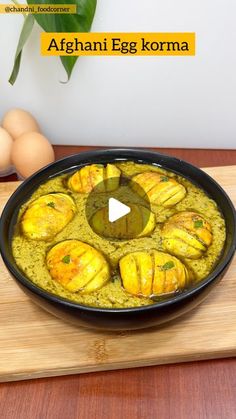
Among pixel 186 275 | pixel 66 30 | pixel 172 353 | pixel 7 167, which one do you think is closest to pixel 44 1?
pixel 66 30

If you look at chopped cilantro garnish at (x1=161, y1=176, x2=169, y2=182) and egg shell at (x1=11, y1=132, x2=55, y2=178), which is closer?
chopped cilantro garnish at (x1=161, y1=176, x2=169, y2=182)

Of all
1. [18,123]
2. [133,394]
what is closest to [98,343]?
[133,394]

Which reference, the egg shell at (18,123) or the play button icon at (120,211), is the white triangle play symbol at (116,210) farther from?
the egg shell at (18,123)

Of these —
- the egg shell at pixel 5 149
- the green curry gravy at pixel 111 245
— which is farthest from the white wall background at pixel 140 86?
the green curry gravy at pixel 111 245

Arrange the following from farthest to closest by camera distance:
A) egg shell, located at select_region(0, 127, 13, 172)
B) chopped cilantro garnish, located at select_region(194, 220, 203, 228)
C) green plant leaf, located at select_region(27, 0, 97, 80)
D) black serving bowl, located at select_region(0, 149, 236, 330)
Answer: egg shell, located at select_region(0, 127, 13, 172) → green plant leaf, located at select_region(27, 0, 97, 80) → chopped cilantro garnish, located at select_region(194, 220, 203, 228) → black serving bowl, located at select_region(0, 149, 236, 330)

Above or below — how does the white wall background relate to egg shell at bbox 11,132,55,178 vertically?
above

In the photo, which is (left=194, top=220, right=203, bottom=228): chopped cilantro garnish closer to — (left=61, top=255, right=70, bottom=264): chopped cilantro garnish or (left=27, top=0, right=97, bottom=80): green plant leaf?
(left=61, top=255, right=70, bottom=264): chopped cilantro garnish

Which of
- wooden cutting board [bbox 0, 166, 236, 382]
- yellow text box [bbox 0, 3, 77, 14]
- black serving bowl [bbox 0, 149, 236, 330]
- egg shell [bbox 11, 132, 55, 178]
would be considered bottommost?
wooden cutting board [bbox 0, 166, 236, 382]

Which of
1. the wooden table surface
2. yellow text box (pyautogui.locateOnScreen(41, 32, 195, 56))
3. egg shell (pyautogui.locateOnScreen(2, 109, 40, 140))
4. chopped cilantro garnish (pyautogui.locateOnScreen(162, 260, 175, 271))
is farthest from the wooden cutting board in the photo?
yellow text box (pyautogui.locateOnScreen(41, 32, 195, 56))

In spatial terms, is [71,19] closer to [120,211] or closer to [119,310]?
[120,211]
